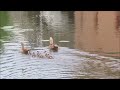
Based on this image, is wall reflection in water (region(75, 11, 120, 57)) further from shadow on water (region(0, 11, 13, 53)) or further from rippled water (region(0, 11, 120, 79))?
shadow on water (region(0, 11, 13, 53))

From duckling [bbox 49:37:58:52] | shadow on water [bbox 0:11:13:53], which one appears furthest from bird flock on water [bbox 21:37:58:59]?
shadow on water [bbox 0:11:13:53]

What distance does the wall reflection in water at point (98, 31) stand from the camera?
3.66m

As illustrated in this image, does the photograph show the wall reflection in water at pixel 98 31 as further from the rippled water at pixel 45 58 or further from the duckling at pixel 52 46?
the duckling at pixel 52 46

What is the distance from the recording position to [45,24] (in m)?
3.69

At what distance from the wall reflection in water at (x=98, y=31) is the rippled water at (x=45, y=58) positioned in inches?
2.5

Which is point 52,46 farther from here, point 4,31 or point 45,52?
point 4,31

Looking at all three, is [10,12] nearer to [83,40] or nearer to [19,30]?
[19,30]

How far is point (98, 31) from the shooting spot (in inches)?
145

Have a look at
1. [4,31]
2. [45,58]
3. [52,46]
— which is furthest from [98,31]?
[4,31]
